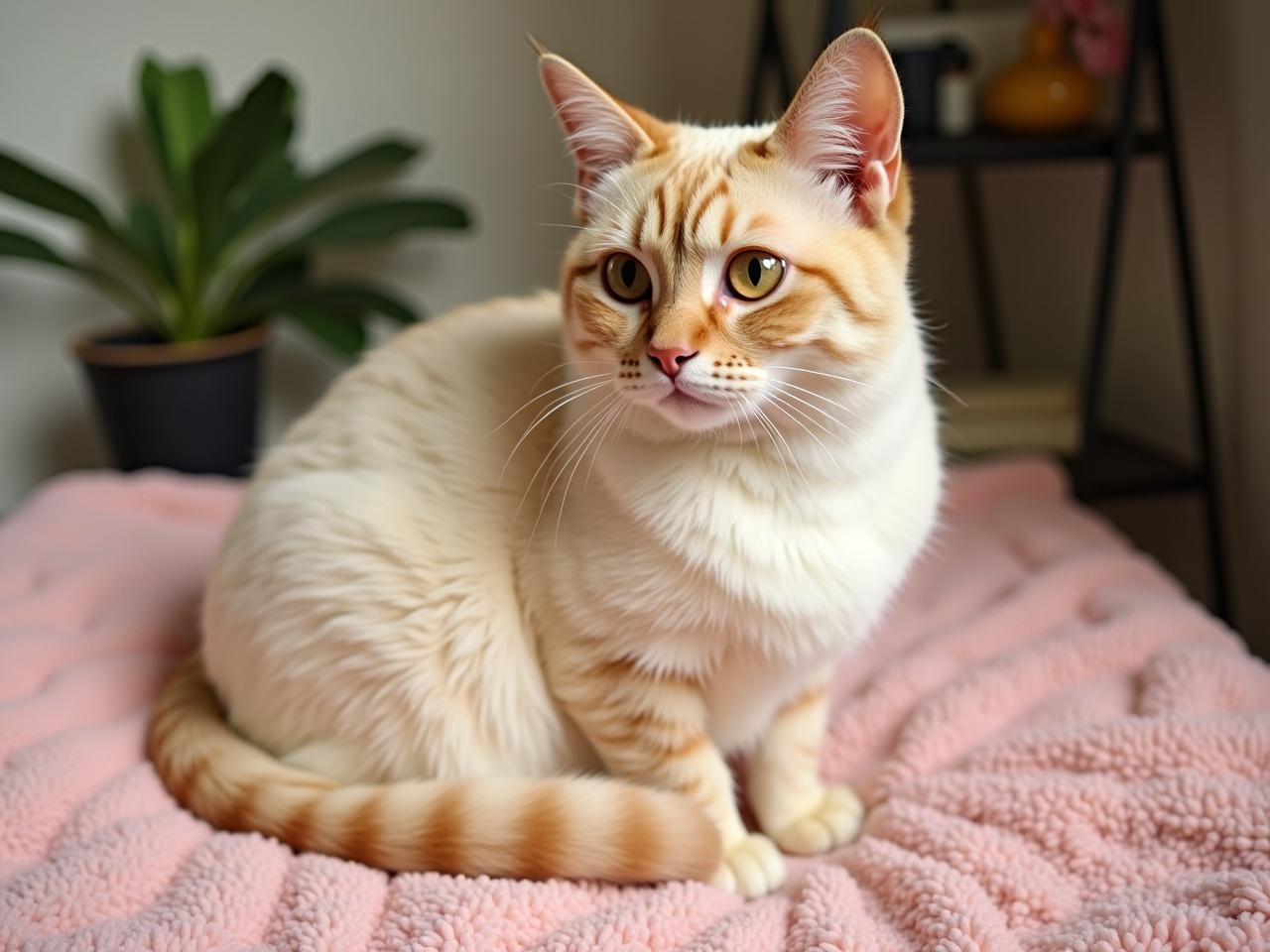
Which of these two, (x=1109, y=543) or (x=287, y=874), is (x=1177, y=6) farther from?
(x=287, y=874)

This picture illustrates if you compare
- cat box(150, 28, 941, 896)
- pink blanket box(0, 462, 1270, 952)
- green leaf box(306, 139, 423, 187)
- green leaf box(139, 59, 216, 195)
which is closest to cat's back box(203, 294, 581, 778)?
cat box(150, 28, 941, 896)

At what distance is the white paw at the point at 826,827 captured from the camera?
124cm

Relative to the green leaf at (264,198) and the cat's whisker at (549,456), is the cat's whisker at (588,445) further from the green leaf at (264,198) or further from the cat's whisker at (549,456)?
the green leaf at (264,198)

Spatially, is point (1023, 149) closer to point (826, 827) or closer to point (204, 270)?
point (826, 827)

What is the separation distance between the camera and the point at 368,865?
111 centimetres

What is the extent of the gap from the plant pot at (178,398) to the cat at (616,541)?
103cm

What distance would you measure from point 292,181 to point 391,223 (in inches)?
9.2

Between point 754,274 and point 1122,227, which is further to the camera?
point 1122,227

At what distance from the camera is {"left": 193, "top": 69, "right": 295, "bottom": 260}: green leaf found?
6.72 feet

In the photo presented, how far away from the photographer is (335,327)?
2.25 meters

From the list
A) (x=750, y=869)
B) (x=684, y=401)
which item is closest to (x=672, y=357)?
(x=684, y=401)

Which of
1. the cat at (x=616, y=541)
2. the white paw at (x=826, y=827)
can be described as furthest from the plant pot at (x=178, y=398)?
the white paw at (x=826, y=827)

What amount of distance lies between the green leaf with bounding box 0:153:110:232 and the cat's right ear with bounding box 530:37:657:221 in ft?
4.60

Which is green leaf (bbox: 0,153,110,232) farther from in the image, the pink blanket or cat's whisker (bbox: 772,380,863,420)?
cat's whisker (bbox: 772,380,863,420)
